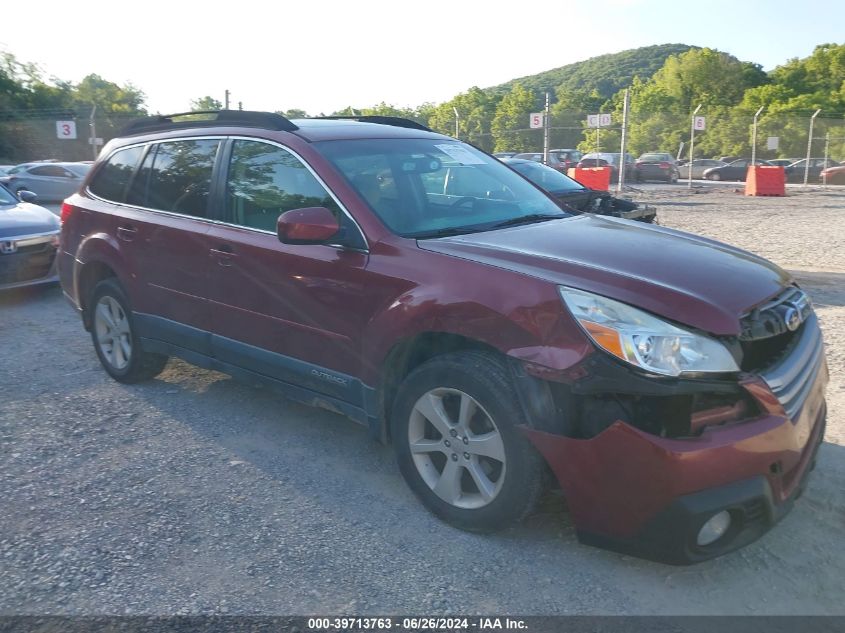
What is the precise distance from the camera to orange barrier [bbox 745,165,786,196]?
25.7 metres

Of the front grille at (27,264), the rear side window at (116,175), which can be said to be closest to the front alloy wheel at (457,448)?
the rear side window at (116,175)

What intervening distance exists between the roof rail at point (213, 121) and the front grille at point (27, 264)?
11.0 feet

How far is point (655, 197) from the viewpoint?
25328mm

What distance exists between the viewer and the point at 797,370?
305 centimetres

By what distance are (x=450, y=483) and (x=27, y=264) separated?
22.0 feet

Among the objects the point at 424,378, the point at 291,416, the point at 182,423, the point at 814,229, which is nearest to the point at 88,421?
the point at 182,423

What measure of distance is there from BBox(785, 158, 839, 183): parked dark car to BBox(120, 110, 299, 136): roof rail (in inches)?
1352

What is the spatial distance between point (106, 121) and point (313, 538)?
37697 millimetres

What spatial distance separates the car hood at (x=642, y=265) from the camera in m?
2.88

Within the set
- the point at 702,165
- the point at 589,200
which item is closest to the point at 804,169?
the point at 702,165

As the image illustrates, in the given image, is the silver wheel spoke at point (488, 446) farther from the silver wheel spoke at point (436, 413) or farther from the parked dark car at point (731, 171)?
the parked dark car at point (731, 171)

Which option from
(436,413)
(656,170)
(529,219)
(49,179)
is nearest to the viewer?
(436,413)

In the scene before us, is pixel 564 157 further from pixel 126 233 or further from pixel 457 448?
pixel 457 448

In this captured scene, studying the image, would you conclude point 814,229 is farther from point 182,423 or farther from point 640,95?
point 640,95
